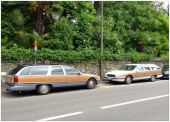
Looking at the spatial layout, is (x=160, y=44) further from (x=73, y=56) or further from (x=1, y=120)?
(x=1, y=120)

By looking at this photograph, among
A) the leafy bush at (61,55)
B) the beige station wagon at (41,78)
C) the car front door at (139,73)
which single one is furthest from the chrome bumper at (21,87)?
the car front door at (139,73)

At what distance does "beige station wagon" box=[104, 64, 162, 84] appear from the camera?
18.6m

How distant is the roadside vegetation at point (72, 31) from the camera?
20453 millimetres

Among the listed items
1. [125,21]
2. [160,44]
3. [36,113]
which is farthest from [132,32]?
[36,113]

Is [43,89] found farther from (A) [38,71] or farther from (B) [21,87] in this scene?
(B) [21,87]

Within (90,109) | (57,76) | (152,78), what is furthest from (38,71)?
(152,78)

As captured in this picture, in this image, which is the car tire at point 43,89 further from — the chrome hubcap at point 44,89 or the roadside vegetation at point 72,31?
the roadside vegetation at point 72,31

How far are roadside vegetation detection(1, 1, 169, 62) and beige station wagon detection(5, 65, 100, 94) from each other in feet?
14.1

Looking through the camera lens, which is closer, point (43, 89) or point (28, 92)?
point (43, 89)

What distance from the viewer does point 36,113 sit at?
29.9 ft

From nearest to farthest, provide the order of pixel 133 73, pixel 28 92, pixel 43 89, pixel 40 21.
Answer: pixel 43 89
pixel 28 92
pixel 133 73
pixel 40 21

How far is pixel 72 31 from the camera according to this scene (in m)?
23.1

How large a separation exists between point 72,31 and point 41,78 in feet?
32.1

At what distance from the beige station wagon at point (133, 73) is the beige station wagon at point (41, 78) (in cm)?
353
